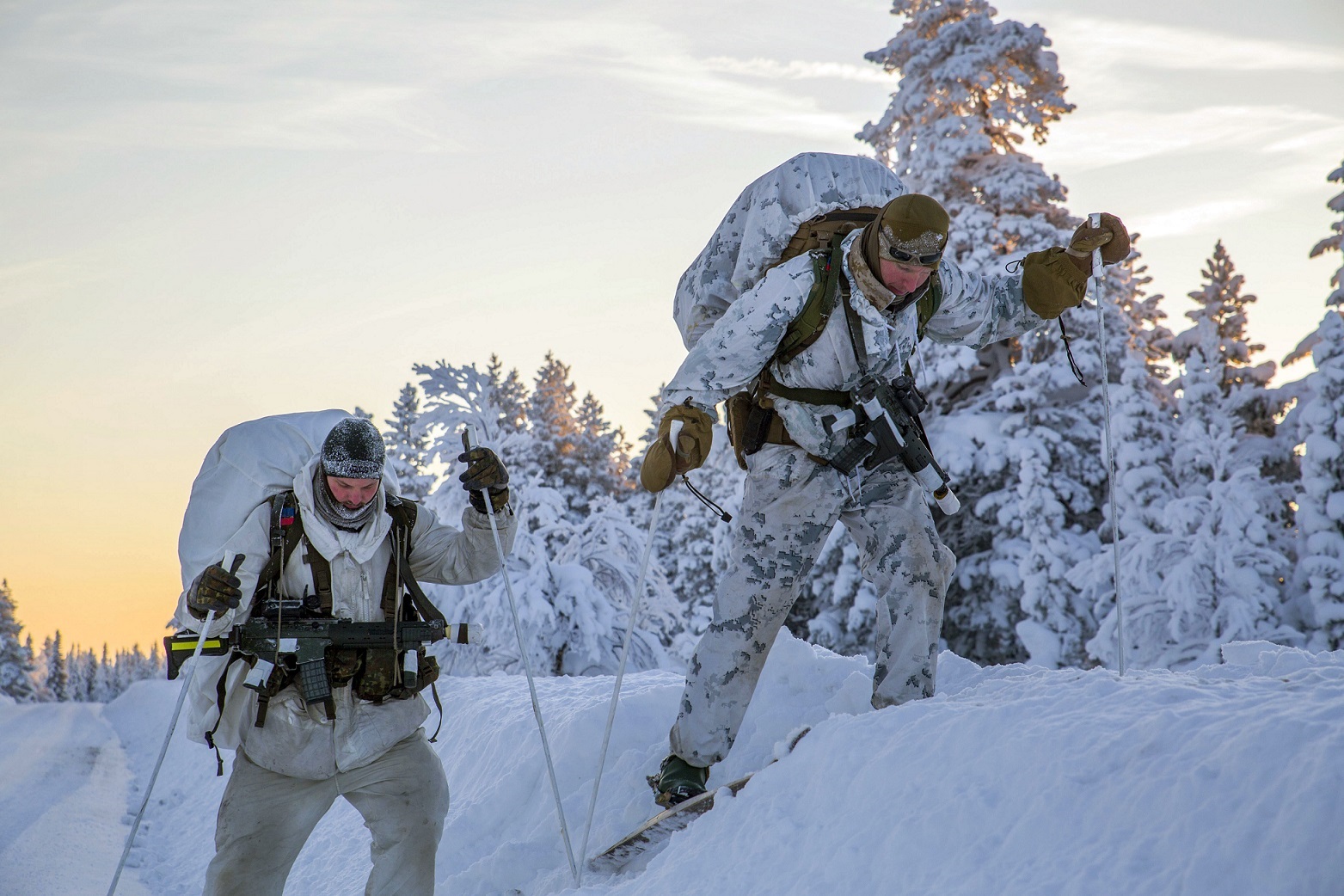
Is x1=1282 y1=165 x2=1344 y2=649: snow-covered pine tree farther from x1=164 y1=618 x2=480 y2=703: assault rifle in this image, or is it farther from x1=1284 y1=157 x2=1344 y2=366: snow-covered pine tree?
x1=164 y1=618 x2=480 y2=703: assault rifle

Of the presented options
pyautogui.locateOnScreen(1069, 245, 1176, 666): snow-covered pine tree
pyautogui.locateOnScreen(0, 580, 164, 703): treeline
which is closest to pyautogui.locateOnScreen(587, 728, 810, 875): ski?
pyautogui.locateOnScreen(1069, 245, 1176, 666): snow-covered pine tree

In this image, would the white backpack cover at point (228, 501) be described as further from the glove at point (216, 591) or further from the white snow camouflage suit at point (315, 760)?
the glove at point (216, 591)

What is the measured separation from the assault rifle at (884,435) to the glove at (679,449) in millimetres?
557

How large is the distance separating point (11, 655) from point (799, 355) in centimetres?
6491

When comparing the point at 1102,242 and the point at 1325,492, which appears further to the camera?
the point at 1325,492

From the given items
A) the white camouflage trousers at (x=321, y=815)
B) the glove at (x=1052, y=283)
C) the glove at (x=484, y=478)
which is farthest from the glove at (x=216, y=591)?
the glove at (x=1052, y=283)

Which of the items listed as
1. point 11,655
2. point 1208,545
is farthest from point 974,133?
point 11,655

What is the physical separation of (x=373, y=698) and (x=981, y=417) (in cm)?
1414

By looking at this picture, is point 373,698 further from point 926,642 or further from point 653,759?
point 926,642

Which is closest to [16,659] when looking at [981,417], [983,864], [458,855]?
[981,417]

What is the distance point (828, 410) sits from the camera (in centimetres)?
441

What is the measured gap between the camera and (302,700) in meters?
4.32

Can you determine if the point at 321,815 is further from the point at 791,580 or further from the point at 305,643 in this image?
the point at 791,580

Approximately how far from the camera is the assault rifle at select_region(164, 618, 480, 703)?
167 inches
